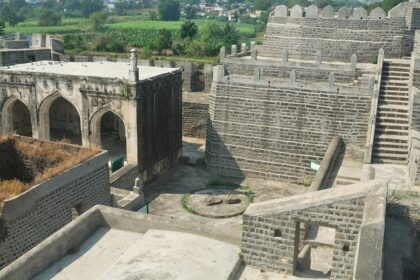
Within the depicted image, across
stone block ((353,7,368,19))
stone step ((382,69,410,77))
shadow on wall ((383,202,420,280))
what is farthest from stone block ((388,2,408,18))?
shadow on wall ((383,202,420,280))

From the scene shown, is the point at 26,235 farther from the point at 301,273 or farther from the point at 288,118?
the point at 288,118

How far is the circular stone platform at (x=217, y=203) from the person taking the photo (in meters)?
18.8

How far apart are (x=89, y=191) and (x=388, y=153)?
418 inches

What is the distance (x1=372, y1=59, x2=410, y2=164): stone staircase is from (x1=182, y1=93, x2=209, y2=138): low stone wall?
36.3 feet

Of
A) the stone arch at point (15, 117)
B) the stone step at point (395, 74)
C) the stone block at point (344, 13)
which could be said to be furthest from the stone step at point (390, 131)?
the stone arch at point (15, 117)

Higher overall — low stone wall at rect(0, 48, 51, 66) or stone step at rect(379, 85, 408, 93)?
low stone wall at rect(0, 48, 51, 66)

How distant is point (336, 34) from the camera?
27078 millimetres

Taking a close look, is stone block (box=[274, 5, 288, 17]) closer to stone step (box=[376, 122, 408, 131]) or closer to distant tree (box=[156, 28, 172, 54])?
stone step (box=[376, 122, 408, 131])

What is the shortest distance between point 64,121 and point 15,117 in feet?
8.99

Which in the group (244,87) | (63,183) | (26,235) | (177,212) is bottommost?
(177,212)

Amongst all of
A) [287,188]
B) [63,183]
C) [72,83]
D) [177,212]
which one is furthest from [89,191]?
[287,188]

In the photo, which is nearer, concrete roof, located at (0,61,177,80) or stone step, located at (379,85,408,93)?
stone step, located at (379,85,408,93)

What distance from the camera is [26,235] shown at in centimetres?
1265

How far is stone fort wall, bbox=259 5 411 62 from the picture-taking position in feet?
86.2
